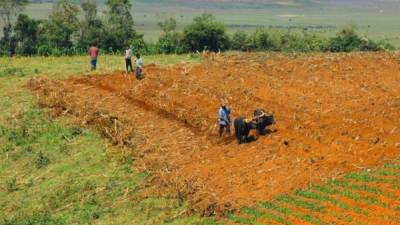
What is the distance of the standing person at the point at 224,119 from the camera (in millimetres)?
21641

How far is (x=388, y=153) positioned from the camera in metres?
19.0

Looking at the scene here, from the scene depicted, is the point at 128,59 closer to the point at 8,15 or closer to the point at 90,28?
the point at 90,28

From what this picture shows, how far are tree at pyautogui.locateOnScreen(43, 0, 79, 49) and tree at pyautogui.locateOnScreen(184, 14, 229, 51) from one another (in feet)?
34.9

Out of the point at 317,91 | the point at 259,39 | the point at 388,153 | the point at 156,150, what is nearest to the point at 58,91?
the point at 156,150

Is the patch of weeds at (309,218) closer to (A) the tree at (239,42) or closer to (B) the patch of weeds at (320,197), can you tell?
(B) the patch of weeds at (320,197)

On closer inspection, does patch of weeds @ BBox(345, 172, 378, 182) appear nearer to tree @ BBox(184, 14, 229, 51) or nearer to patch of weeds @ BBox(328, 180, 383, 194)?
patch of weeds @ BBox(328, 180, 383, 194)

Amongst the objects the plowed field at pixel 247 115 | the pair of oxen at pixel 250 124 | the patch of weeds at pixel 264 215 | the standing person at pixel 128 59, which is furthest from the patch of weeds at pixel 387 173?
the standing person at pixel 128 59

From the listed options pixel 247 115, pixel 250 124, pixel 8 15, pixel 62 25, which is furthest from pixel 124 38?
pixel 250 124

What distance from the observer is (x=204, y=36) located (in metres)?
55.7

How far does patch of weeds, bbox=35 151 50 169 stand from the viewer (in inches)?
914

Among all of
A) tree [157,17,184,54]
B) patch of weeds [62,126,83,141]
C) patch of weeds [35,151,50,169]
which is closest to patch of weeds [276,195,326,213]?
patch of weeds [35,151,50,169]

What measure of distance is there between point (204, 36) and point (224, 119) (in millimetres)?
34616

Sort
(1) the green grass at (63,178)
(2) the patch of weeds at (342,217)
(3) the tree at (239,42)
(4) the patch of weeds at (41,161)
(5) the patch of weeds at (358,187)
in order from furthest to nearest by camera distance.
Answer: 1. (3) the tree at (239,42)
2. (4) the patch of weeds at (41,161)
3. (1) the green grass at (63,178)
4. (5) the patch of weeds at (358,187)
5. (2) the patch of weeds at (342,217)

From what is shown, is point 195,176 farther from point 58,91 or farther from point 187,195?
point 58,91
